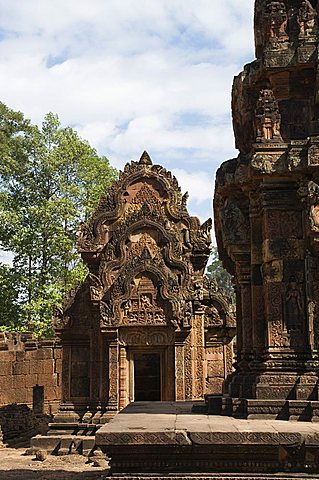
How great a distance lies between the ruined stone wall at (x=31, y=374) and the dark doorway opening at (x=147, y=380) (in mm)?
A: 2653

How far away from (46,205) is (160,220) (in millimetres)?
11806

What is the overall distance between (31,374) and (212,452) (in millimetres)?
15558

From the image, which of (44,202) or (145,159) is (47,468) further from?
(44,202)

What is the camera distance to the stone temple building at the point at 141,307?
15.3 metres

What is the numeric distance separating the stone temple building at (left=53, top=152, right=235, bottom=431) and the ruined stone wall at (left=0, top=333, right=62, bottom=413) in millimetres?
4103

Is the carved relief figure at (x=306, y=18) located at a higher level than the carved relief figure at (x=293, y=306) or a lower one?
higher

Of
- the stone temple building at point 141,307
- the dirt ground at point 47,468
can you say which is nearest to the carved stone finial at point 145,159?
the stone temple building at point 141,307

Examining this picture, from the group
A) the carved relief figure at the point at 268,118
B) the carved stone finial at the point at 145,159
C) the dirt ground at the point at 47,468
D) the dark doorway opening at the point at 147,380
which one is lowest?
the dirt ground at the point at 47,468

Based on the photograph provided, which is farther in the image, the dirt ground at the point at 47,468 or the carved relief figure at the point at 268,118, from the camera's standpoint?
the dirt ground at the point at 47,468

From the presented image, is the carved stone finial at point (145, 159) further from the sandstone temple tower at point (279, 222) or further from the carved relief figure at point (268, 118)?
the carved relief figure at point (268, 118)

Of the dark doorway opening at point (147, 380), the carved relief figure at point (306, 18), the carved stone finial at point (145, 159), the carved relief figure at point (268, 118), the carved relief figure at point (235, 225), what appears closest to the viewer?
the carved relief figure at point (268, 118)

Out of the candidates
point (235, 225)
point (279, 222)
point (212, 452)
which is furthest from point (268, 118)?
point (212, 452)

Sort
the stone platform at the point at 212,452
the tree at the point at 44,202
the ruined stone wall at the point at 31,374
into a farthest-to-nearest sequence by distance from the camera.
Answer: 1. the tree at the point at 44,202
2. the ruined stone wall at the point at 31,374
3. the stone platform at the point at 212,452

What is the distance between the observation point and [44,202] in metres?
27.5
